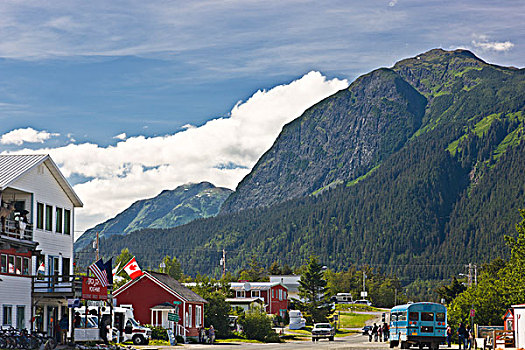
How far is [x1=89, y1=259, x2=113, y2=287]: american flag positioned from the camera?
49625 mm

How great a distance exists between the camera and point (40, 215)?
56281 millimetres

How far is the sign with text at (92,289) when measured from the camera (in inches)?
1934

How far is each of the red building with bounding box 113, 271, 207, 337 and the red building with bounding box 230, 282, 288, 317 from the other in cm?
4558

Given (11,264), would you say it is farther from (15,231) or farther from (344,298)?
(344,298)

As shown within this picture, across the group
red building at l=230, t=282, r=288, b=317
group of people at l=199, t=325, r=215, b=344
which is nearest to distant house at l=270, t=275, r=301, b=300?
red building at l=230, t=282, r=288, b=317

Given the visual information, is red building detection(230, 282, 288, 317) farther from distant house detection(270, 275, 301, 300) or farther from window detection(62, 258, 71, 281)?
distant house detection(270, 275, 301, 300)

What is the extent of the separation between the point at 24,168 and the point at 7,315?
10028 millimetres

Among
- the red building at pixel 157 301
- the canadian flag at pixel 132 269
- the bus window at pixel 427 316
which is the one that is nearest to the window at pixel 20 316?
the canadian flag at pixel 132 269

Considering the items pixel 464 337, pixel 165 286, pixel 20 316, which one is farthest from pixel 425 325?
pixel 20 316

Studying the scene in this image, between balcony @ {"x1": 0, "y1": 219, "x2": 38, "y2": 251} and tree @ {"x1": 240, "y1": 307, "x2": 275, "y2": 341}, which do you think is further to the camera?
tree @ {"x1": 240, "y1": 307, "x2": 275, "y2": 341}

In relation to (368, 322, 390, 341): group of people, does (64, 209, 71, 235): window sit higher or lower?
higher

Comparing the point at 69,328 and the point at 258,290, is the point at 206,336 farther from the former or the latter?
the point at 258,290

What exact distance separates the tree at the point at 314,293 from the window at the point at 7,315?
85.0 m

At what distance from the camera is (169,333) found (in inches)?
2467
